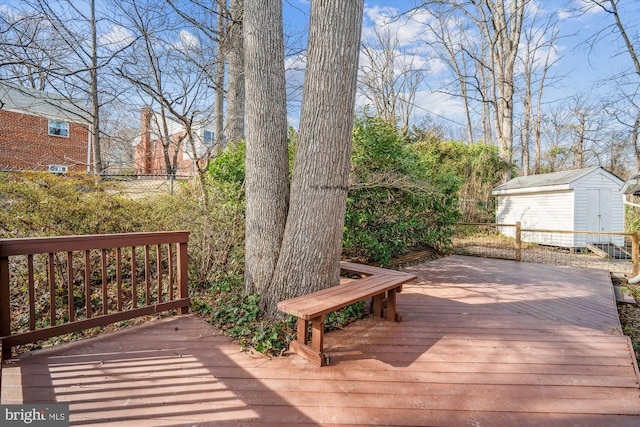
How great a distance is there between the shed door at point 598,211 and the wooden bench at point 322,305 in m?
10.9

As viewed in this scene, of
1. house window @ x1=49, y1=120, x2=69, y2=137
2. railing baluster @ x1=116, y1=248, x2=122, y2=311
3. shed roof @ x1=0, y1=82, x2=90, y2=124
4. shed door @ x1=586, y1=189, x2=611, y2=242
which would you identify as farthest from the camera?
house window @ x1=49, y1=120, x2=69, y2=137

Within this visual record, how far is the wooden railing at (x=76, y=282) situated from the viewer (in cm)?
241

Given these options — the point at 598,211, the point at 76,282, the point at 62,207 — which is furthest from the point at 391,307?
the point at 598,211

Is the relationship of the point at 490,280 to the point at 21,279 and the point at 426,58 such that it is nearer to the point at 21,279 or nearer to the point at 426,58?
the point at 21,279

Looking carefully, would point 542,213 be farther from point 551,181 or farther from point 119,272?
point 119,272

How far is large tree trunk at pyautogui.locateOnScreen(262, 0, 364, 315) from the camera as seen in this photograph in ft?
9.50

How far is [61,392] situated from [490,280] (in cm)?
594

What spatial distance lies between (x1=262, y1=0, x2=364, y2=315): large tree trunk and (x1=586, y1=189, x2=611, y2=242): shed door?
11.6 meters

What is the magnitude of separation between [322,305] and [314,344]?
1.17 ft

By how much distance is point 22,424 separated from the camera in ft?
5.62

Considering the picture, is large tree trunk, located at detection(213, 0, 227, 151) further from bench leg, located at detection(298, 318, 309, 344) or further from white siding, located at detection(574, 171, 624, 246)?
white siding, located at detection(574, 171, 624, 246)

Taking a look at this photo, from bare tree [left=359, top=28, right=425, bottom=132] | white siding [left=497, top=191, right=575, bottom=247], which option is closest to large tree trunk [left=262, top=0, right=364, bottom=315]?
white siding [left=497, top=191, right=575, bottom=247]

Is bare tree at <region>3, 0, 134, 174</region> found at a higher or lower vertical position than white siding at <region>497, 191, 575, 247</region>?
higher

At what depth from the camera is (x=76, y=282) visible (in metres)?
4.22
